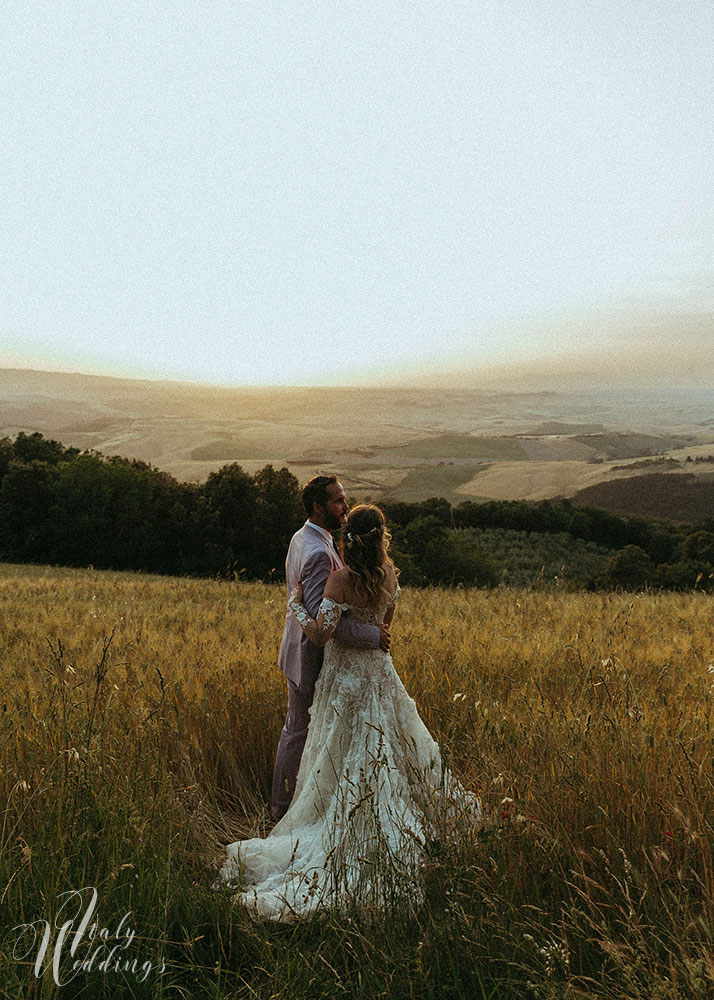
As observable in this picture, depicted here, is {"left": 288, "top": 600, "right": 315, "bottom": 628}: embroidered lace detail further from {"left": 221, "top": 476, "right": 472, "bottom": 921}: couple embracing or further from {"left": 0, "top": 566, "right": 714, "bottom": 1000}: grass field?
{"left": 0, "top": 566, "right": 714, "bottom": 1000}: grass field

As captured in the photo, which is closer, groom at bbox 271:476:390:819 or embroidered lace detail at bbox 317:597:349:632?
embroidered lace detail at bbox 317:597:349:632

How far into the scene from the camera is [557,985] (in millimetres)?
2471

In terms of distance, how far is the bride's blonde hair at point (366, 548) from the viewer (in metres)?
4.13

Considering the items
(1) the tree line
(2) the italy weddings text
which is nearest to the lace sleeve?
(2) the italy weddings text

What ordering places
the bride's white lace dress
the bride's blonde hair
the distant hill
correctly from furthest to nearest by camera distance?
the distant hill
the bride's blonde hair
the bride's white lace dress

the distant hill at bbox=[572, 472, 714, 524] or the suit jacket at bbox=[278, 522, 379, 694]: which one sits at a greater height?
the suit jacket at bbox=[278, 522, 379, 694]

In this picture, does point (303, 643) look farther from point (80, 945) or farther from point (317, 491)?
point (80, 945)

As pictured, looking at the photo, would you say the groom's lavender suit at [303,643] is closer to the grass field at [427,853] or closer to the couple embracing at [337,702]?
the couple embracing at [337,702]

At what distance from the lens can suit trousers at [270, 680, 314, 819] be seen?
4.74 metres

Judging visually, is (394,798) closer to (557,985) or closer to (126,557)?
(557,985)

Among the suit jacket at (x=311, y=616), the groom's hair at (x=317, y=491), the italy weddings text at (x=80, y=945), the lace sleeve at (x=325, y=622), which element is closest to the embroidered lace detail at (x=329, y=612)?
the lace sleeve at (x=325, y=622)

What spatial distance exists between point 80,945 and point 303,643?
1.97 m

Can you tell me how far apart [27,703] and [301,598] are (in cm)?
195

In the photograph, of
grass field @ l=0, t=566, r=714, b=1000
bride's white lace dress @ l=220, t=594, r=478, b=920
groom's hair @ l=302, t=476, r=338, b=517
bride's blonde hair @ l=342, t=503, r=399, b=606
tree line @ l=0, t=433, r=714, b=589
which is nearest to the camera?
grass field @ l=0, t=566, r=714, b=1000
